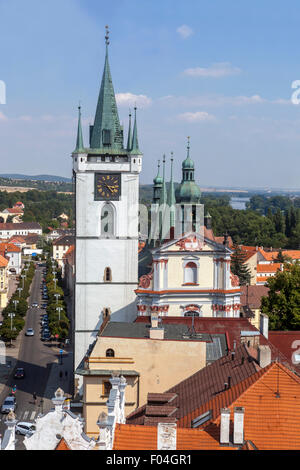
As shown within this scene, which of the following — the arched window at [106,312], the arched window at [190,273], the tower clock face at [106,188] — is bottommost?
the arched window at [106,312]

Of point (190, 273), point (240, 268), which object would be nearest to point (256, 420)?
point (190, 273)

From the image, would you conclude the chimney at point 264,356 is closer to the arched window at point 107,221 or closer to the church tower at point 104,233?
the church tower at point 104,233

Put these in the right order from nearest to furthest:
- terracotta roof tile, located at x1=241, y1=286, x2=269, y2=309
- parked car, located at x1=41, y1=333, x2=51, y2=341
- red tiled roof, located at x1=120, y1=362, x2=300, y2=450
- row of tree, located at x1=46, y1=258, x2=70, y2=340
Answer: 1. red tiled roof, located at x1=120, y1=362, x2=300, y2=450
2. row of tree, located at x1=46, y1=258, x2=70, y2=340
3. parked car, located at x1=41, y1=333, x2=51, y2=341
4. terracotta roof tile, located at x1=241, y1=286, x2=269, y2=309

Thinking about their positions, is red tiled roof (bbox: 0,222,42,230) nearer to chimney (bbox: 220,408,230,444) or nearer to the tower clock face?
the tower clock face

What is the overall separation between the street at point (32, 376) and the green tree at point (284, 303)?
17667 millimetres

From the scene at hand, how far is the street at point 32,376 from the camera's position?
46166 mm

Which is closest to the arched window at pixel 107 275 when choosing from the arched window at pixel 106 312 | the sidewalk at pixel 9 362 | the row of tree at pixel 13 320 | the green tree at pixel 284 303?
the arched window at pixel 106 312

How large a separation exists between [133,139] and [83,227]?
725cm

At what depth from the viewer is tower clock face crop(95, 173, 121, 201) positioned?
50.8m

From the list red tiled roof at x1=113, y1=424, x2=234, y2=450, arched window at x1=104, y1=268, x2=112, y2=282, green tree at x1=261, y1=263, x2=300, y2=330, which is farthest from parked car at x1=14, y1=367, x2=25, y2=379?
red tiled roof at x1=113, y1=424, x2=234, y2=450

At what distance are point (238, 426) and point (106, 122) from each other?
119 feet

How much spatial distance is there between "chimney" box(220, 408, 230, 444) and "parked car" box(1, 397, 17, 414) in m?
28.4
